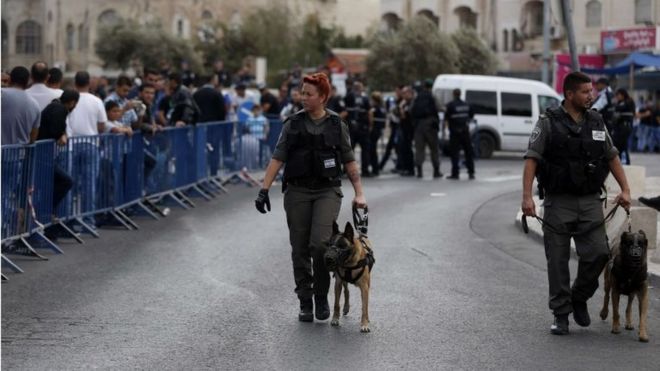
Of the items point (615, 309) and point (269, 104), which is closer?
point (615, 309)

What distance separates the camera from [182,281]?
11.8m

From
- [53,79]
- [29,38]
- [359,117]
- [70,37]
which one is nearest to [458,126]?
[359,117]

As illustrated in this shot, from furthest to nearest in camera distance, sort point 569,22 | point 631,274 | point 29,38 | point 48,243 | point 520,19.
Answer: point 29,38
point 520,19
point 569,22
point 48,243
point 631,274

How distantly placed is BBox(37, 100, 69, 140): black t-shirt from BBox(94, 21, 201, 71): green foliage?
67544 millimetres

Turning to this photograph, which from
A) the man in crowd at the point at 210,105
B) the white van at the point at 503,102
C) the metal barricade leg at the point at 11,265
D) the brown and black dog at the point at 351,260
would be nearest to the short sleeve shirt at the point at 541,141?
the brown and black dog at the point at 351,260

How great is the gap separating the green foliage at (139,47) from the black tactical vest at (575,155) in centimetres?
7289

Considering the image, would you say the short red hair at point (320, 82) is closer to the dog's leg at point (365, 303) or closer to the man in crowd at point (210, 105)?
the dog's leg at point (365, 303)

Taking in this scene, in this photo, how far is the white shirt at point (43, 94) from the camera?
15148 mm

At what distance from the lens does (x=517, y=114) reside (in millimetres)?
33312

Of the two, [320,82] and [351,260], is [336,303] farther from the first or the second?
[320,82]

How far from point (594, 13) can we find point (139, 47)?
97.0 feet

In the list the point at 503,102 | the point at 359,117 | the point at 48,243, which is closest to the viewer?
the point at 48,243

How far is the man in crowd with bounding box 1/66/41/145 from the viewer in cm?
1345

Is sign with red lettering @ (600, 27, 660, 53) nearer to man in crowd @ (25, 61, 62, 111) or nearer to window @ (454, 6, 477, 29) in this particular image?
window @ (454, 6, 477, 29)
